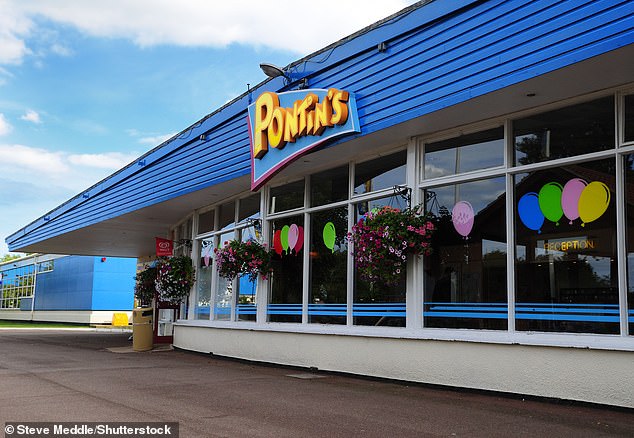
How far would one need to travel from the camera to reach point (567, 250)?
7504 millimetres

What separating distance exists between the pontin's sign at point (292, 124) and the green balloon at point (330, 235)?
133 centimetres

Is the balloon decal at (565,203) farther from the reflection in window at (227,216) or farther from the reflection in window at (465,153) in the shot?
the reflection in window at (227,216)

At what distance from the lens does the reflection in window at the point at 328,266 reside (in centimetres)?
1057

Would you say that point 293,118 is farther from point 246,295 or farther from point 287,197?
point 246,295

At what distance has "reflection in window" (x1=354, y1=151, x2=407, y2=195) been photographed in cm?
980

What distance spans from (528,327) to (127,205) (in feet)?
42.2

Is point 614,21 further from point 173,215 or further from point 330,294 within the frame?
point 173,215

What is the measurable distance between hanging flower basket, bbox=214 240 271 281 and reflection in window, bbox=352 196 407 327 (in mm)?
2376

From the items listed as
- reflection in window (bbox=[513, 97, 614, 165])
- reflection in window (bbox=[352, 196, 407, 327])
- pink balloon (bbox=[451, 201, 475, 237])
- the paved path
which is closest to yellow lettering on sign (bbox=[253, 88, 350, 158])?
reflection in window (bbox=[352, 196, 407, 327])

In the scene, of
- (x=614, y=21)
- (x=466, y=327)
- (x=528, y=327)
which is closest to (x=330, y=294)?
(x=466, y=327)

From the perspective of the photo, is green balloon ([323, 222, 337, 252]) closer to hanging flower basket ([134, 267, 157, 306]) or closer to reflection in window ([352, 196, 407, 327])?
reflection in window ([352, 196, 407, 327])

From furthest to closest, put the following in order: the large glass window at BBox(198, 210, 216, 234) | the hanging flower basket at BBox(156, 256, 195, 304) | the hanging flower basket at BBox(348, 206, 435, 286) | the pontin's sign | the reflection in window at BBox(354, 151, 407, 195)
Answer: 1. the large glass window at BBox(198, 210, 216, 234)
2. the hanging flower basket at BBox(156, 256, 195, 304)
3. the reflection in window at BBox(354, 151, 407, 195)
4. the pontin's sign
5. the hanging flower basket at BBox(348, 206, 435, 286)

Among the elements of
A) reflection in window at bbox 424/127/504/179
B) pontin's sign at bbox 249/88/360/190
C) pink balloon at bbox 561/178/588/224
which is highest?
pontin's sign at bbox 249/88/360/190

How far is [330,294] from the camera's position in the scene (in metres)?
10.8
